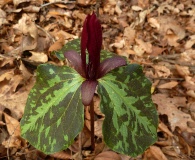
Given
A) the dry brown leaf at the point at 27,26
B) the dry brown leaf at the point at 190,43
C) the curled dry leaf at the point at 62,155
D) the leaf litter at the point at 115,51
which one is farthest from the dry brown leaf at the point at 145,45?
the curled dry leaf at the point at 62,155

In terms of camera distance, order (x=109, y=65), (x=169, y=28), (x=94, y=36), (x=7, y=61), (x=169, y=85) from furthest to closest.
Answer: (x=169, y=28), (x=169, y=85), (x=7, y=61), (x=109, y=65), (x=94, y=36)

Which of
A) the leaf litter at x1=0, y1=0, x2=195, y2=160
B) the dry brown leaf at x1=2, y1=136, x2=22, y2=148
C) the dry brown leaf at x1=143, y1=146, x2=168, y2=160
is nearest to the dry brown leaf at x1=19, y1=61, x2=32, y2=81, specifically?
the leaf litter at x1=0, y1=0, x2=195, y2=160

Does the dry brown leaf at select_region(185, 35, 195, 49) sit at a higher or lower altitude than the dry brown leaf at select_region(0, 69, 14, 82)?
higher

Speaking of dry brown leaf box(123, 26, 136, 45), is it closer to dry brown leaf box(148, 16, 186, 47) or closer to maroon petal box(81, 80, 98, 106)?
dry brown leaf box(148, 16, 186, 47)

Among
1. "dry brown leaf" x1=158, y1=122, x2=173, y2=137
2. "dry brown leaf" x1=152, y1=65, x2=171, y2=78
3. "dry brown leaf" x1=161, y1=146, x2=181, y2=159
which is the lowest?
"dry brown leaf" x1=161, y1=146, x2=181, y2=159

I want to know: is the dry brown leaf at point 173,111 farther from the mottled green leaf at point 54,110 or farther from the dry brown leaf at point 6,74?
the dry brown leaf at point 6,74

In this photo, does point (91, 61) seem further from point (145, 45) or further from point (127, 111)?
point (145, 45)

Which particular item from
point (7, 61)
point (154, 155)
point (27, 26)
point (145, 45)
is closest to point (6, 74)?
point (7, 61)
